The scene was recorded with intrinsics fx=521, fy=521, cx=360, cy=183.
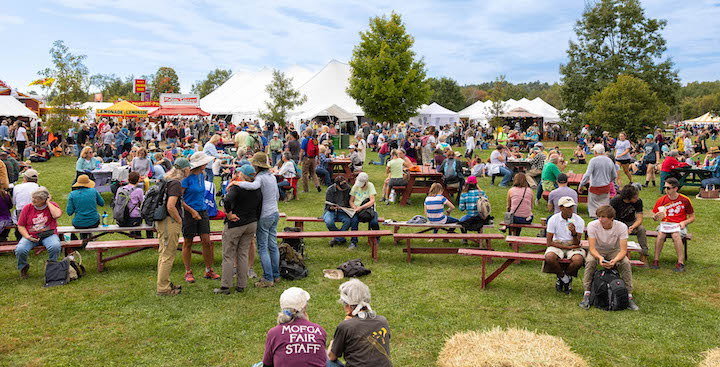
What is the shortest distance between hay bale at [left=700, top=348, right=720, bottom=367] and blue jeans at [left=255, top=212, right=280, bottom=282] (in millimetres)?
4708

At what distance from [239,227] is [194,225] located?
26.5 inches

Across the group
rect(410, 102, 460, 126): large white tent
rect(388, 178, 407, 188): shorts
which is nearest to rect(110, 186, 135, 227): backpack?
rect(388, 178, 407, 188): shorts

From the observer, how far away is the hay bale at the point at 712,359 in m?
4.43

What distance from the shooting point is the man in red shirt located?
7.68 meters

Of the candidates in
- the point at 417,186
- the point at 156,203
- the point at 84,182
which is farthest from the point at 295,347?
the point at 417,186

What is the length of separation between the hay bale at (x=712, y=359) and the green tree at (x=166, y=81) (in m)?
96.7

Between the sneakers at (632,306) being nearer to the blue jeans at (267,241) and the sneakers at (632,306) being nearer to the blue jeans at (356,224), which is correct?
the blue jeans at (356,224)

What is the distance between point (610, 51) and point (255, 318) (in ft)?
133

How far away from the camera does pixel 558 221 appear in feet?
21.8

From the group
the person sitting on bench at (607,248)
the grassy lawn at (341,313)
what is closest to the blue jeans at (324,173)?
the grassy lawn at (341,313)

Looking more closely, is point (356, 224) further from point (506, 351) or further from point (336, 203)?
point (506, 351)

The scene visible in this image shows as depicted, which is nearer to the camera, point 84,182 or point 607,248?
point 607,248

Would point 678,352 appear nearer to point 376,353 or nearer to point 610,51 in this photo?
point 376,353

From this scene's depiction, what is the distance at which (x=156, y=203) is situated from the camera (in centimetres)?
618
